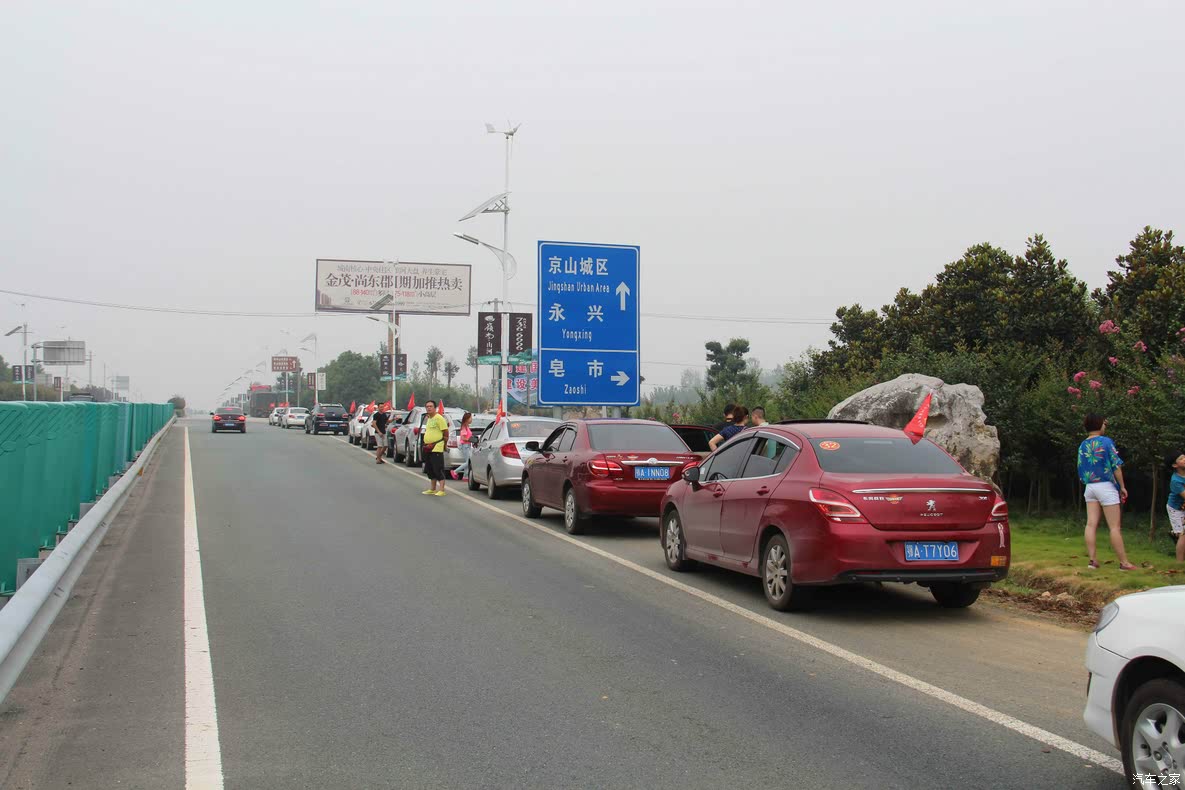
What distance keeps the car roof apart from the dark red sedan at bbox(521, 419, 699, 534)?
4256mm

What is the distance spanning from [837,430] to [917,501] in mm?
1290

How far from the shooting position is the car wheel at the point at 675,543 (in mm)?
10586

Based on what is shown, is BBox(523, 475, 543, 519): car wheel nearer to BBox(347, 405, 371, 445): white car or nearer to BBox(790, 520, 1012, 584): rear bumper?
BBox(790, 520, 1012, 584): rear bumper

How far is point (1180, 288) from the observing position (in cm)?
1839

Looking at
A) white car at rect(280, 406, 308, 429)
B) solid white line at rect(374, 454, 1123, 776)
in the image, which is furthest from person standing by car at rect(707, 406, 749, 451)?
white car at rect(280, 406, 308, 429)

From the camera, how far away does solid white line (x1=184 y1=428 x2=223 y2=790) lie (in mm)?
4605

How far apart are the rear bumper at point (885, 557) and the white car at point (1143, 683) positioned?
339 centimetres

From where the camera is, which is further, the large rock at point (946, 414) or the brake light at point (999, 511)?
the large rock at point (946, 414)

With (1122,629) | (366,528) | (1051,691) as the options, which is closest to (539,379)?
(366,528)

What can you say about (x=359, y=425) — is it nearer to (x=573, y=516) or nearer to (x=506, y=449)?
(x=506, y=449)

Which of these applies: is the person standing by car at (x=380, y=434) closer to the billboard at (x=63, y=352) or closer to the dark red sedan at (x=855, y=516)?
the dark red sedan at (x=855, y=516)

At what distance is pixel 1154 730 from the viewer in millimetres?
3908

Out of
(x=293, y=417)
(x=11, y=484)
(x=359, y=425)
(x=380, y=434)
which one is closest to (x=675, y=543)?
(x=11, y=484)

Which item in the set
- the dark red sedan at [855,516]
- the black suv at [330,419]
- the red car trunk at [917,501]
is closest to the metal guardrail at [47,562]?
the dark red sedan at [855,516]
